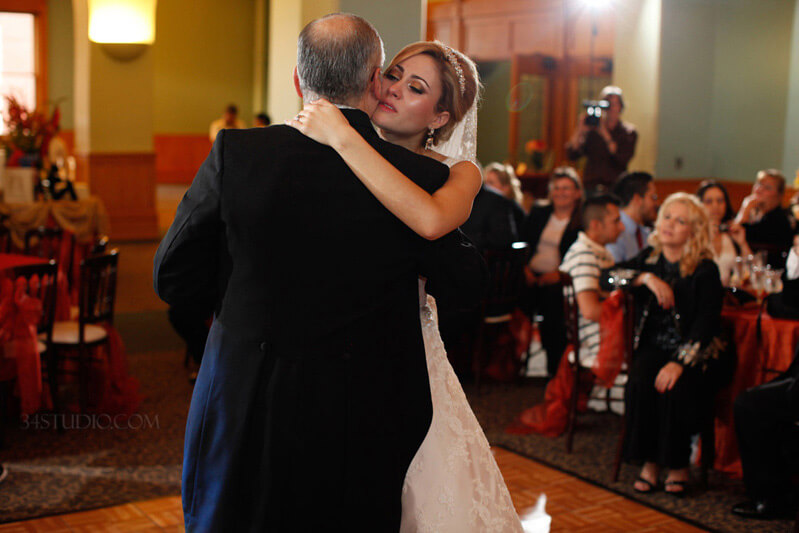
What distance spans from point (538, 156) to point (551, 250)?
257 inches

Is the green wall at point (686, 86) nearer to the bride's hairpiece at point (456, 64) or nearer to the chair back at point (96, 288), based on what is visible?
the chair back at point (96, 288)

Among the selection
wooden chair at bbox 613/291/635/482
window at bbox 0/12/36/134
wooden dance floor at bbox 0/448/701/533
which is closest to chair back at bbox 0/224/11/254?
wooden dance floor at bbox 0/448/701/533

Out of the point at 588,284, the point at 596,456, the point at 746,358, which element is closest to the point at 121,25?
the point at 588,284

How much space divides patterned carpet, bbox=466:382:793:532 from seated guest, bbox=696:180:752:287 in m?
0.98

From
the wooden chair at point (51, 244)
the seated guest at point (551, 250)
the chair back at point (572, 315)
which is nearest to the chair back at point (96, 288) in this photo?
the wooden chair at point (51, 244)

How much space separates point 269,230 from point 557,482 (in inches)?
106

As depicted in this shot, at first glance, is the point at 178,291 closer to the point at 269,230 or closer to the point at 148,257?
the point at 269,230

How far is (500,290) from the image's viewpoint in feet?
17.0

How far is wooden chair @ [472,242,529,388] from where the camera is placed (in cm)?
509

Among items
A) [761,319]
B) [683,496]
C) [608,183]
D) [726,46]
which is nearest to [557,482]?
[683,496]

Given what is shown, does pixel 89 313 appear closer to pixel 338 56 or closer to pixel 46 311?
pixel 46 311

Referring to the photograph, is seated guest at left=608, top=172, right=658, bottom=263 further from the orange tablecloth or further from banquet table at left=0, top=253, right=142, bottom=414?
banquet table at left=0, top=253, right=142, bottom=414

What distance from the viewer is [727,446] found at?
155 inches

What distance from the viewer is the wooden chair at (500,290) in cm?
509
